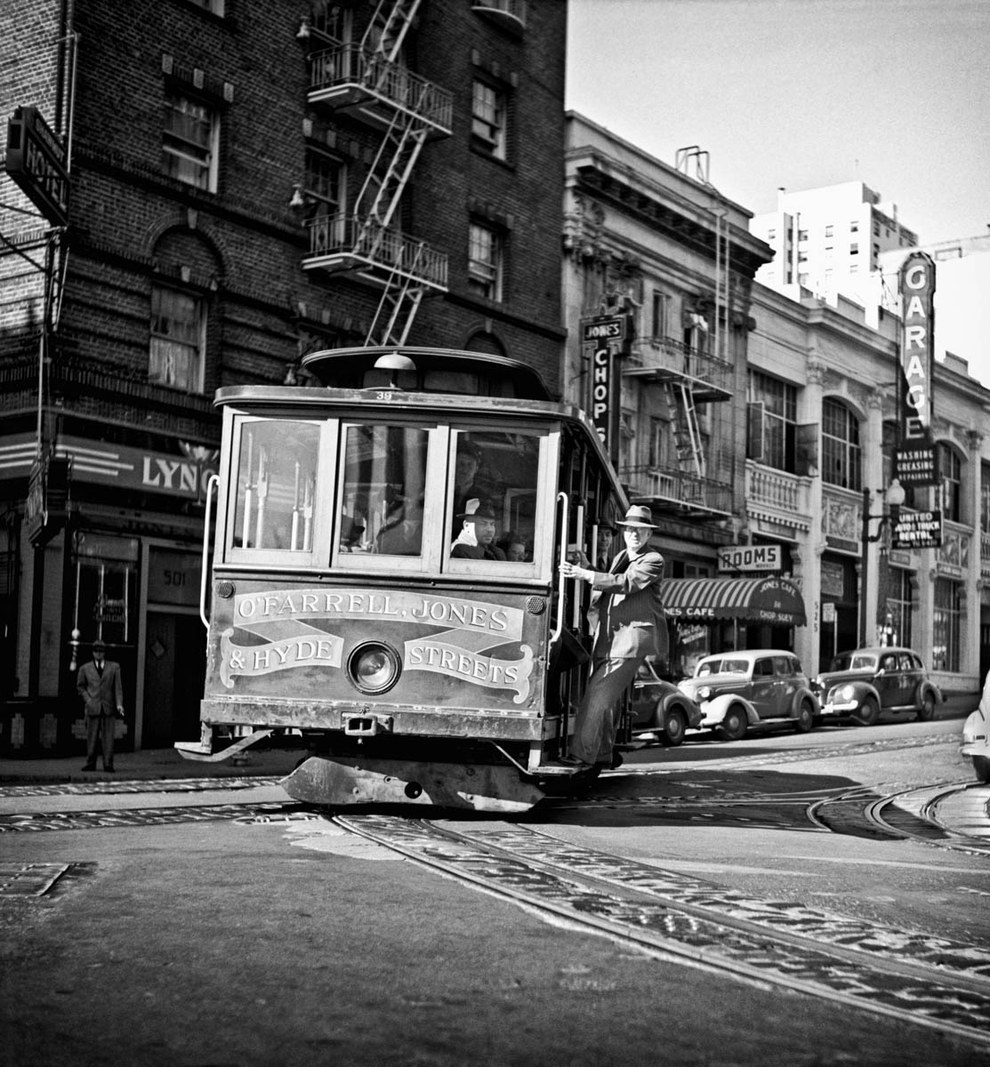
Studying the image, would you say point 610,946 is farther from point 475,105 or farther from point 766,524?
point 766,524

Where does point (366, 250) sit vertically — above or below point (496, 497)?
above

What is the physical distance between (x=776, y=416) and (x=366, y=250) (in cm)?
1826

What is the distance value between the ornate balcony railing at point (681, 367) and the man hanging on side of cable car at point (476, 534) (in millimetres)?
23264

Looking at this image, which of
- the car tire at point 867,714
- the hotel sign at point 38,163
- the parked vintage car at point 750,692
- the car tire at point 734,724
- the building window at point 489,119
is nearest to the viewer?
the hotel sign at point 38,163

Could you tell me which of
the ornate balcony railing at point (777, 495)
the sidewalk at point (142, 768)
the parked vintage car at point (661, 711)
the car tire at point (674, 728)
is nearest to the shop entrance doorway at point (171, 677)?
the sidewalk at point (142, 768)

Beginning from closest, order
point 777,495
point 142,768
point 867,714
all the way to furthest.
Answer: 1. point 142,768
2. point 867,714
3. point 777,495

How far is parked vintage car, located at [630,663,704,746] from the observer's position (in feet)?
81.2

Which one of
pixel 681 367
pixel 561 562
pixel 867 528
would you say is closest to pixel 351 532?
pixel 561 562

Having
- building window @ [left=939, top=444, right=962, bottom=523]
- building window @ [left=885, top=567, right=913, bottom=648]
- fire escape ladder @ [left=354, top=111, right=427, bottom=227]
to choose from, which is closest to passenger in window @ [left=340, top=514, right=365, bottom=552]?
fire escape ladder @ [left=354, top=111, right=427, bottom=227]

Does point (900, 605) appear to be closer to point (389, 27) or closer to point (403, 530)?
point (389, 27)

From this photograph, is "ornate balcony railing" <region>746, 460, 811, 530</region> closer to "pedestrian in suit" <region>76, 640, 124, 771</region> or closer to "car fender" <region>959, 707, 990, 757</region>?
"car fender" <region>959, 707, 990, 757</region>

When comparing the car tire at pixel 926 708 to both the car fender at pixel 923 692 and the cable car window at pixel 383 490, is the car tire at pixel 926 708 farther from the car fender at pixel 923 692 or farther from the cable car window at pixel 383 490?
the cable car window at pixel 383 490

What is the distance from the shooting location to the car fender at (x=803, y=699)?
29000 mm

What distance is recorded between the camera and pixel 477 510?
35.8 feet
